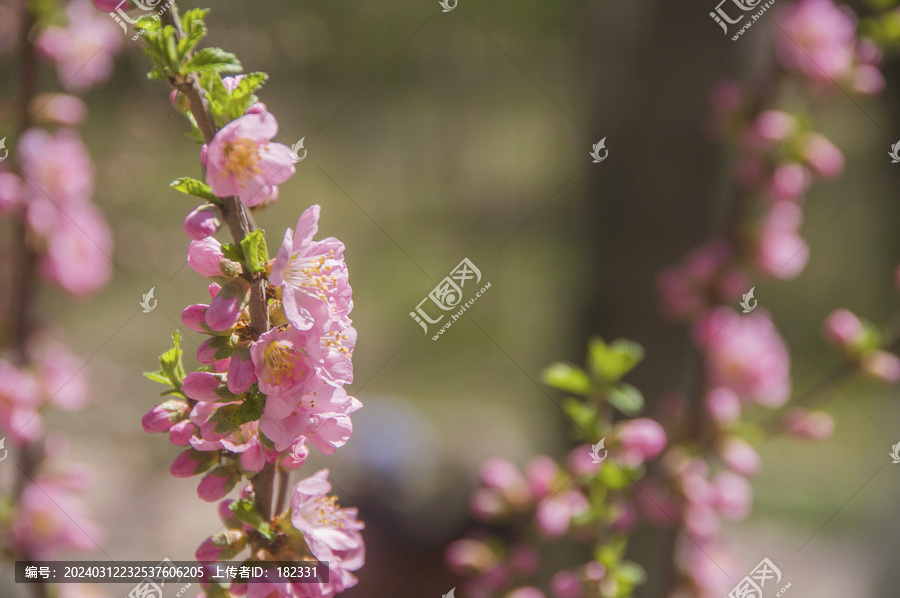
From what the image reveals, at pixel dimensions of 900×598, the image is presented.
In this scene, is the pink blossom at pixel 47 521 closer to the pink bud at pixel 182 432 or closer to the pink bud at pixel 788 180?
the pink bud at pixel 182 432

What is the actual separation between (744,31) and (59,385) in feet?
5.37

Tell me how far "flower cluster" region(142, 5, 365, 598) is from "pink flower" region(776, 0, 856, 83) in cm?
109

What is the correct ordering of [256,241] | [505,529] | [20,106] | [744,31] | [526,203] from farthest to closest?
[526,203], [505,529], [744,31], [20,106], [256,241]

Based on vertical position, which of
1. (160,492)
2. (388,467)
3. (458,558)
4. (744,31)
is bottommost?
(160,492)

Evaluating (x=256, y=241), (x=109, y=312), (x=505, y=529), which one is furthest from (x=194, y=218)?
(x=109, y=312)

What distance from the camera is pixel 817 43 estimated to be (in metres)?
1.21

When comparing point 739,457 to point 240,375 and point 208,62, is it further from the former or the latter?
point 208,62

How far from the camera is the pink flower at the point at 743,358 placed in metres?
1.24

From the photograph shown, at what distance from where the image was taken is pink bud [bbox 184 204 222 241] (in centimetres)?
50

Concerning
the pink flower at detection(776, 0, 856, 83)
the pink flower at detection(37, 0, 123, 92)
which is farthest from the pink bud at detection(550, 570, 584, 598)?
the pink flower at detection(37, 0, 123, 92)

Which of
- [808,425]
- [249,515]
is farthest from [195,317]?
[808,425]

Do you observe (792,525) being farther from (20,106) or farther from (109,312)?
(109,312)

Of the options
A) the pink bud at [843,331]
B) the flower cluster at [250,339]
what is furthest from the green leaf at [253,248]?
the pink bud at [843,331]

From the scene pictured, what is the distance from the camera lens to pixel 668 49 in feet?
5.55
